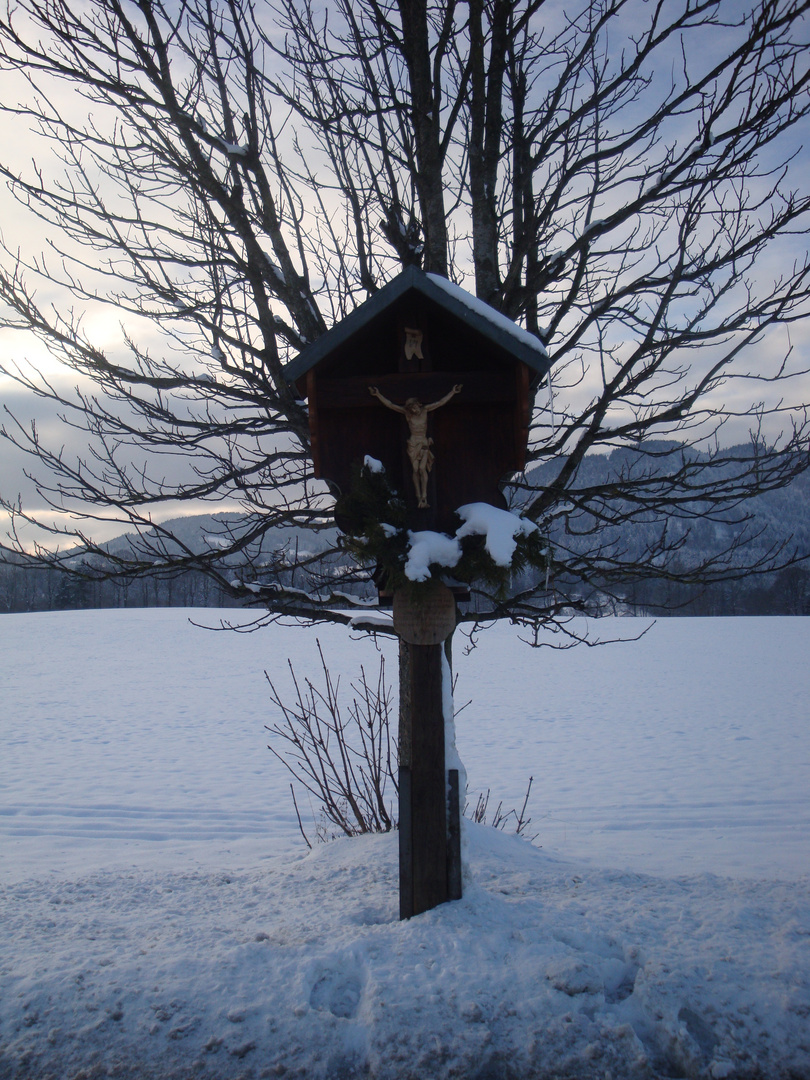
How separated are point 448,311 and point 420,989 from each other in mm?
A: 2787

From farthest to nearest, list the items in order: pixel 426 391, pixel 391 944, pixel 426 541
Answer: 1. pixel 426 391
2. pixel 426 541
3. pixel 391 944

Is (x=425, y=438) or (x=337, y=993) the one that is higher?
(x=425, y=438)

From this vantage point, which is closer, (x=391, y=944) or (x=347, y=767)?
(x=391, y=944)

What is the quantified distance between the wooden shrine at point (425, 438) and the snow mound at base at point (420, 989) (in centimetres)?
40

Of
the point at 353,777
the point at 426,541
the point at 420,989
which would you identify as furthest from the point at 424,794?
the point at 353,777

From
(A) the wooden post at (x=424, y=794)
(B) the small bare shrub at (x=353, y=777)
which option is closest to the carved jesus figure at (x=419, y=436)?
(A) the wooden post at (x=424, y=794)

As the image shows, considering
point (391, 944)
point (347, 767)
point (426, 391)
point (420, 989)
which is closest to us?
point (420, 989)

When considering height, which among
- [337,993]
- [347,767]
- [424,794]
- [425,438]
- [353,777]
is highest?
[425,438]

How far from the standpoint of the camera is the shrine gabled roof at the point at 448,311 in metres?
2.79

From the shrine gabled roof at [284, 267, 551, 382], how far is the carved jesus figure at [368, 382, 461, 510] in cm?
27

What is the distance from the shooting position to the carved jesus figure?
2.86m

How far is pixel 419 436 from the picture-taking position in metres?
2.86

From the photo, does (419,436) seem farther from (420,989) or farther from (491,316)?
(420,989)

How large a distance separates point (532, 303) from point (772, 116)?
176 cm
